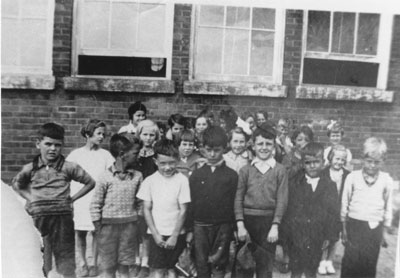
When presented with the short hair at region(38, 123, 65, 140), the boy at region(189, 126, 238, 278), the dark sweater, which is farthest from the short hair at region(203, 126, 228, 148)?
the short hair at region(38, 123, 65, 140)

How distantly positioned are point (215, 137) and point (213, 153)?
0.24 feet

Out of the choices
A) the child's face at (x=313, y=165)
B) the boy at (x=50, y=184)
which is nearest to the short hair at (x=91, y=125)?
the boy at (x=50, y=184)

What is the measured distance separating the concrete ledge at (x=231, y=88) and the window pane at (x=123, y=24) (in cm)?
34

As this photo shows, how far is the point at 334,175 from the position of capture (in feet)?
7.47

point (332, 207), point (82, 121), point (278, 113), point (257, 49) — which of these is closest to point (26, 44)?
A: point (82, 121)

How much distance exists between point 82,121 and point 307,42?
114 cm

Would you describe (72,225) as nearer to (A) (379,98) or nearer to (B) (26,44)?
(B) (26,44)

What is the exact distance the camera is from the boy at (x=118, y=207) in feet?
7.00

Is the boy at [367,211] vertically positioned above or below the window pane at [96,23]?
below

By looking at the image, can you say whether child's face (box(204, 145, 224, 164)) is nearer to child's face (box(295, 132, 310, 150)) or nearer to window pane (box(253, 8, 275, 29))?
child's face (box(295, 132, 310, 150))

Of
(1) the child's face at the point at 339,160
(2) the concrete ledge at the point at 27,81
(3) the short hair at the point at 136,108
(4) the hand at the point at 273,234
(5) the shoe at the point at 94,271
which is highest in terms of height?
(2) the concrete ledge at the point at 27,81

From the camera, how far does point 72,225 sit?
7.12 feet

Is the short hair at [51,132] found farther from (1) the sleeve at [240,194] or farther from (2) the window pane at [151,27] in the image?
(1) the sleeve at [240,194]

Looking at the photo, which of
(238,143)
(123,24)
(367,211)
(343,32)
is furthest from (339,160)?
(123,24)
